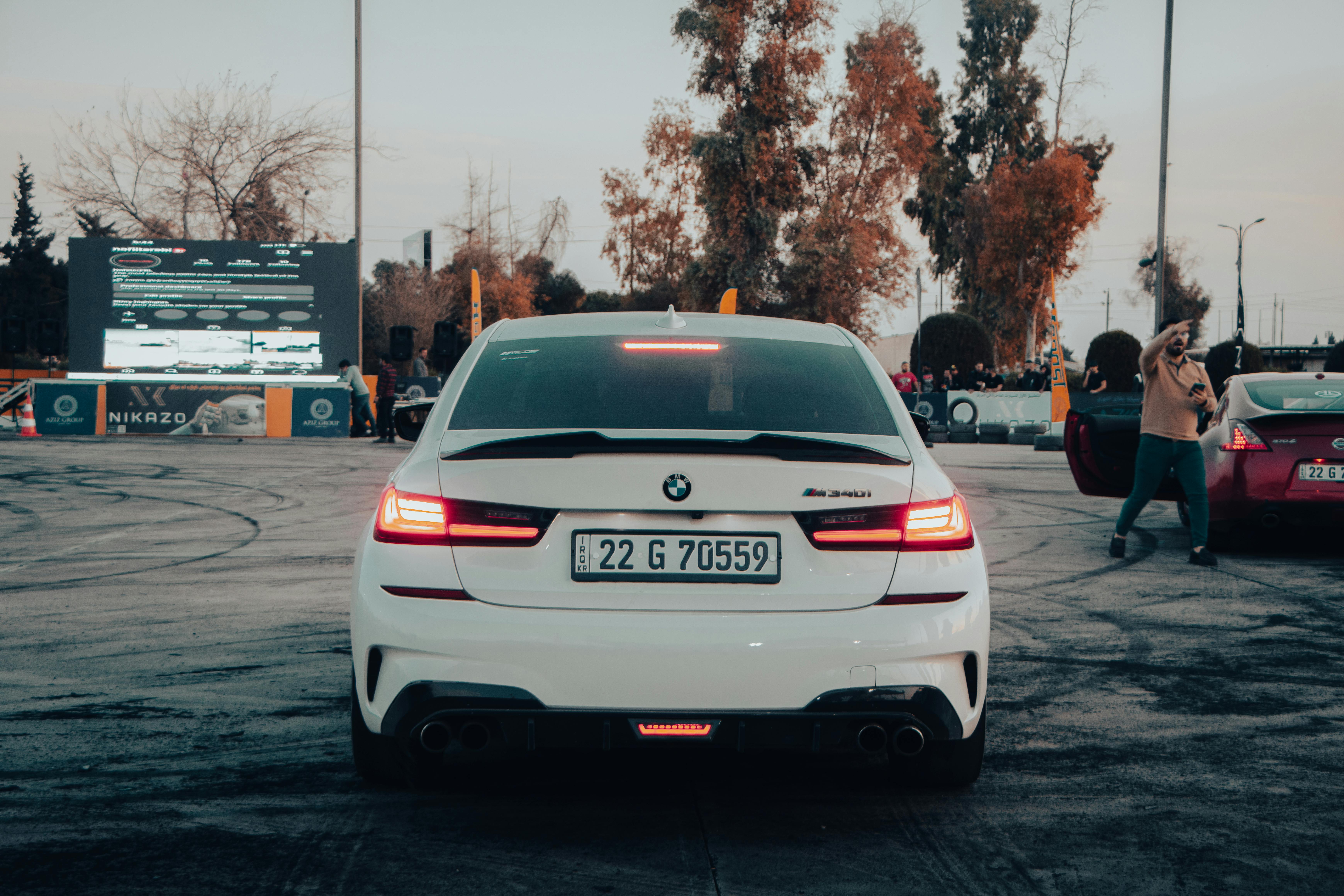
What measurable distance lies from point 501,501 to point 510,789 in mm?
1174

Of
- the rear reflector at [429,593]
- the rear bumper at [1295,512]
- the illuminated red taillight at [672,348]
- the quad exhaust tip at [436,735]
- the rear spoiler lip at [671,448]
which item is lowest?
the quad exhaust tip at [436,735]

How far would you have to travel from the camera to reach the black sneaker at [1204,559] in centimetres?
891

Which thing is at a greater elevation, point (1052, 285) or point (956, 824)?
point (1052, 285)

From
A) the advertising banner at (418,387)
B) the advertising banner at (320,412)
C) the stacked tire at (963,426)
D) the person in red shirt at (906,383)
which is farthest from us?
the advertising banner at (418,387)

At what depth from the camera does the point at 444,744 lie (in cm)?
329

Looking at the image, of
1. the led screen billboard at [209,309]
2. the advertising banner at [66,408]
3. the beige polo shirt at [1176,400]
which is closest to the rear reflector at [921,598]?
the beige polo shirt at [1176,400]

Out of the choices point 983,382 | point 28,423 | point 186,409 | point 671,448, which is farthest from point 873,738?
point 983,382

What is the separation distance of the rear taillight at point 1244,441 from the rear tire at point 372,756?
745 centimetres

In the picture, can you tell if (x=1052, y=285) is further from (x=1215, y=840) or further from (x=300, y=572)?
(x=1215, y=840)

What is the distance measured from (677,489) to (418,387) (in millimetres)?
30486

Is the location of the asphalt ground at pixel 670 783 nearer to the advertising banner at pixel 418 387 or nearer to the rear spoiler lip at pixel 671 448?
the rear spoiler lip at pixel 671 448

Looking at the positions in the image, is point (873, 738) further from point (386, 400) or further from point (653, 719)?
point (386, 400)

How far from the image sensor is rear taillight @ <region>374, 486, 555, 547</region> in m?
3.21

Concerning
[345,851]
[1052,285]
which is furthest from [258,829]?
[1052,285]
